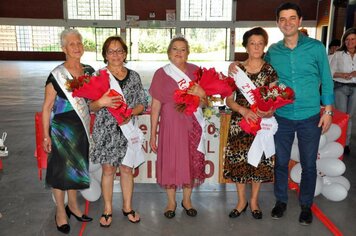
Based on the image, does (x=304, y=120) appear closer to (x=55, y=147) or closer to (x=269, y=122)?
(x=269, y=122)

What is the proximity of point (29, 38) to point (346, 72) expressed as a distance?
22.7 m

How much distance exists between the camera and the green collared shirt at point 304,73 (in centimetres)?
246

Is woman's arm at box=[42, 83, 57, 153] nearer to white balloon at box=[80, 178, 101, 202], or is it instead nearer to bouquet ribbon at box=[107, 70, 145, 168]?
bouquet ribbon at box=[107, 70, 145, 168]

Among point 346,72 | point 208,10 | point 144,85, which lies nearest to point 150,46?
point 208,10

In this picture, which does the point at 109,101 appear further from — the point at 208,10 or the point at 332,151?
the point at 208,10

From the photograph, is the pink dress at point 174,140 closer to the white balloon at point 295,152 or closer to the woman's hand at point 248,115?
the woman's hand at point 248,115

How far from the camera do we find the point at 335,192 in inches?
122

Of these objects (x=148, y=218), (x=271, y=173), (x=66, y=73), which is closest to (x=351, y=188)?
(x=271, y=173)

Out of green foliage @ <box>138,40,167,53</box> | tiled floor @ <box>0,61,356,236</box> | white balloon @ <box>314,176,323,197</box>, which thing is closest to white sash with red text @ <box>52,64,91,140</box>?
tiled floor @ <box>0,61,356,236</box>

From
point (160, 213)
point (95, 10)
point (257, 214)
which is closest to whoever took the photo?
point (257, 214)

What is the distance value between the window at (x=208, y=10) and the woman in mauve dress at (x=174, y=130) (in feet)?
70.7

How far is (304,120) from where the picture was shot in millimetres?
2539

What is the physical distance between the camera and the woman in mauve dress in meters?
2.54

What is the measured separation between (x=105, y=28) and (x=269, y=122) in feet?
73.1
